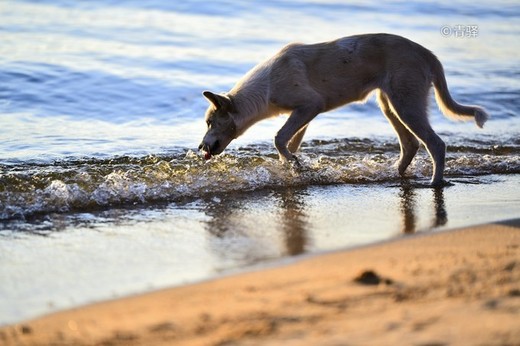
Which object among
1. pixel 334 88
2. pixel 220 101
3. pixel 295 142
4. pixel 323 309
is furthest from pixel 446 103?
pixel 323 309

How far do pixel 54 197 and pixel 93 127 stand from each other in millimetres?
3503

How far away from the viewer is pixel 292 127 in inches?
335

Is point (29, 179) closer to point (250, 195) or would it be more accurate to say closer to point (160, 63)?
point (250, 195)

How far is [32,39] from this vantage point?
15.6 metres

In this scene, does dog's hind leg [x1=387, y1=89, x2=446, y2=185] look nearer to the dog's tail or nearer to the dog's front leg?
the dog's tail

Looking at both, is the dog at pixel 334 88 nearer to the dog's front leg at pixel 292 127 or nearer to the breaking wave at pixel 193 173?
the dog's front leg at pixel 292 127

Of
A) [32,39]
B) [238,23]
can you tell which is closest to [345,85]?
[32,39]

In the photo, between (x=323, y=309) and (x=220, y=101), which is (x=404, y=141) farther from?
(x=323, y=309)

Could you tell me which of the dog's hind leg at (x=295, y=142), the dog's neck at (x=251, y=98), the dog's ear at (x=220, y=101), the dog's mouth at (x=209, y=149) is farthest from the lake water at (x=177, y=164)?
the dog's ear at (x=220, y=101)

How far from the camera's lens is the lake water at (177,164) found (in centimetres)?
593

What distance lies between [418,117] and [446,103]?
0.46m

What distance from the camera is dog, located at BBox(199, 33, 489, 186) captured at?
333 inches

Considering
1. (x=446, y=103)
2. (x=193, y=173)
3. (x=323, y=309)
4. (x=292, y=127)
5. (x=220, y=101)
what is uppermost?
(x=220, y=101)

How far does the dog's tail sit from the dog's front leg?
1.17 metres
